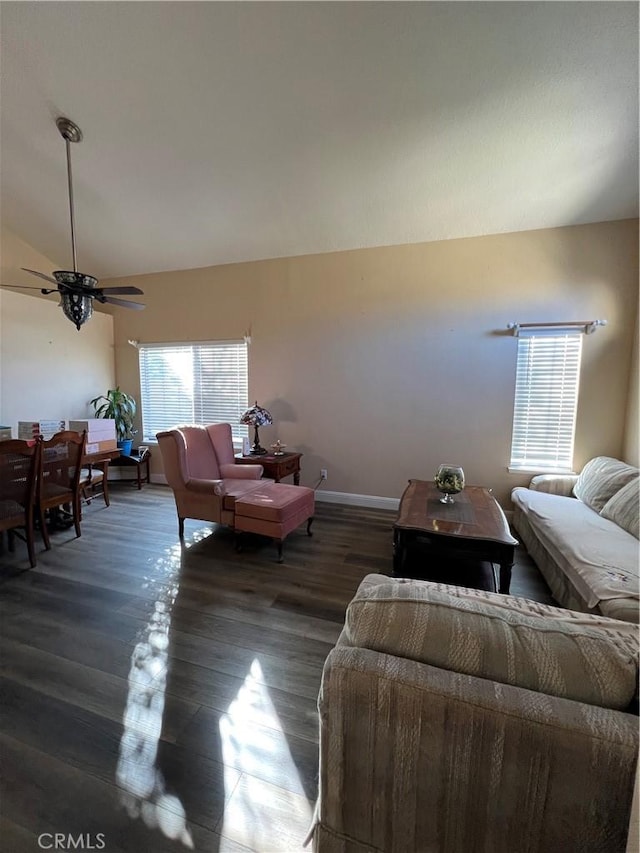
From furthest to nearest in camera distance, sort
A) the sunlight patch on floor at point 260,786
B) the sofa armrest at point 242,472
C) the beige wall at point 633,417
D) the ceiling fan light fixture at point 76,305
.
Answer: the sofa armrest at point 242,472 → the beige wall at point 633,417 → the ceiling fan light fixture at point 76,305 → the sunlight patch on floor at point 260,786

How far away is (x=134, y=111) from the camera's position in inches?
106

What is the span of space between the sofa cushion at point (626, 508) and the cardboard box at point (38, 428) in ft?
16.5

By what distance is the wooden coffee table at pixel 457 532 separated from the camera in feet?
6.97

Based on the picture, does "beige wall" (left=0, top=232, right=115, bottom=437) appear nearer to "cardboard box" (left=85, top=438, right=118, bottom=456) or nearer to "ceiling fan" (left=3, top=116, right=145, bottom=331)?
"cardboard box" (left=85, top=438, right=118, bottom=456)

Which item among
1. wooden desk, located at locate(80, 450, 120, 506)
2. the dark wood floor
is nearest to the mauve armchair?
the dark wood floor

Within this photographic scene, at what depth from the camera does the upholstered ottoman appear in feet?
9.30

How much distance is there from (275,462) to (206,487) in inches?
35.4

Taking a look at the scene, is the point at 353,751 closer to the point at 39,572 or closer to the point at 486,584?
the point at 486,584

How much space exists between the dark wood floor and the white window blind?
1430mm

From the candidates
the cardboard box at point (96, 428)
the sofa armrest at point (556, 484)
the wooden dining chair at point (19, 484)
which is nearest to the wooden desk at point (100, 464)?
the cardboard box at point (96, 428)

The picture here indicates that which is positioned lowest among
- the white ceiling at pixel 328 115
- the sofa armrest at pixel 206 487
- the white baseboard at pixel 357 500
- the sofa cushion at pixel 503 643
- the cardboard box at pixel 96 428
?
the white baseboard at pixel 357 500

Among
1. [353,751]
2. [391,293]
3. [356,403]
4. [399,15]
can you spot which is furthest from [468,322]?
[353,751]

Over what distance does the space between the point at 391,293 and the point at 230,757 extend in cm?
396

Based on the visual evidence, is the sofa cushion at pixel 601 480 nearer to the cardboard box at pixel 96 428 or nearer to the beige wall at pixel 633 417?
Result: the beige wall at pixel 633 417
